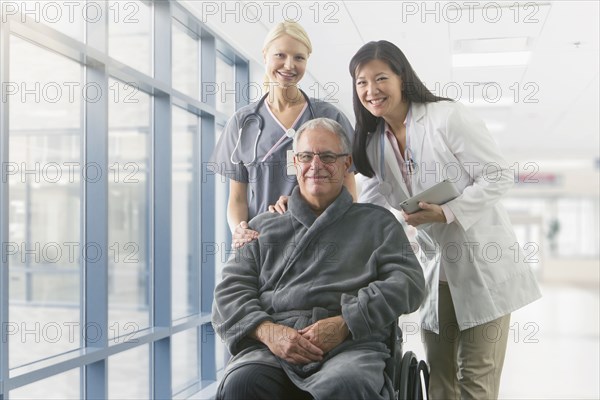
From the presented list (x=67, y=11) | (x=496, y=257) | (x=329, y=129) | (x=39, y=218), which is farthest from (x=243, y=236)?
(x=39, y=218)

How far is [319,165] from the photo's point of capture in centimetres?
205

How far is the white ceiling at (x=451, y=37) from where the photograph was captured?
4.28 metres

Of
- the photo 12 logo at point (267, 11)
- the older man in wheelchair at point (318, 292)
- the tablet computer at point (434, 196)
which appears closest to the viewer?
the older man in wheelchair at point (318, 292)

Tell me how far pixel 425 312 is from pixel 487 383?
1.02 feet

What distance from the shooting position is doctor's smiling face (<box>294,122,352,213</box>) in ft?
6.72

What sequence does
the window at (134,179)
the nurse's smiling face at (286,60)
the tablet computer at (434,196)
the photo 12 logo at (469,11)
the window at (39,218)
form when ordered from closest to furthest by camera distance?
the tablet computer at (434,196) → the nurse's smiling face at (286,60) → the window at (134,179) → the photo 12 logo at (469,11) → the window at (39,218)

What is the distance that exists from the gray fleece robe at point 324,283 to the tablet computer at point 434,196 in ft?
0.22

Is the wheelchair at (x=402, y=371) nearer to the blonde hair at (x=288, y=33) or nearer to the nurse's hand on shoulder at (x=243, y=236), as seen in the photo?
the nurse's hand on shoulder at (x=243, y=236)

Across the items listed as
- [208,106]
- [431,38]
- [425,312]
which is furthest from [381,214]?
[431,38]

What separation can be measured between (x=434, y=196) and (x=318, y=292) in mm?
481

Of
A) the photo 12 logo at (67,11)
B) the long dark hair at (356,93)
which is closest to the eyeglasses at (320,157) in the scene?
the long dark hair at (356,93)

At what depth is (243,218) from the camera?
8.04 ft

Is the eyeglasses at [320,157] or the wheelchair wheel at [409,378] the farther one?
the eyeglasses at [320,157]

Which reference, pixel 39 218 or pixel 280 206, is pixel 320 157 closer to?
pixel 280 206
